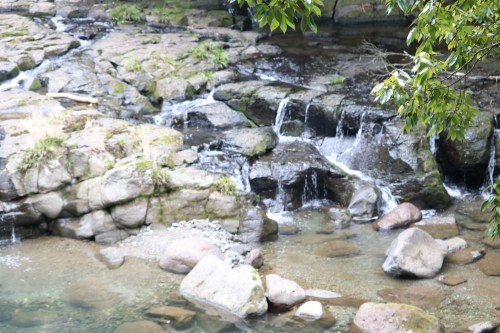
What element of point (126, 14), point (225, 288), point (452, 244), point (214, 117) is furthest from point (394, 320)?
point (126, 14)

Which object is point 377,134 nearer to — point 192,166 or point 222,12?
point 192,166

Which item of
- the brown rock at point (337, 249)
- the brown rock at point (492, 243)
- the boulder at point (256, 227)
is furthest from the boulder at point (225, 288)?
the brown rock at point (492, 243)

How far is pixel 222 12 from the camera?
22.5 meters

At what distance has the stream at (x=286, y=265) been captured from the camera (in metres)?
7.85

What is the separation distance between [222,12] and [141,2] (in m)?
3.75

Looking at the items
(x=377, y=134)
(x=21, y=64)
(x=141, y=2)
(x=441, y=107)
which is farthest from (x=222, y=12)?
(x=441, y=107)

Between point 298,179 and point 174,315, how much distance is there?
508 centimetres

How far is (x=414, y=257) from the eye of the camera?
9.05m

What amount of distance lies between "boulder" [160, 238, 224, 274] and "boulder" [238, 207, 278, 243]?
970 millimetres

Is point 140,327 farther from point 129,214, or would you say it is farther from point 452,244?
point 452,244

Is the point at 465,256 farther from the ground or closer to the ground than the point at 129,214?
closer to the ground

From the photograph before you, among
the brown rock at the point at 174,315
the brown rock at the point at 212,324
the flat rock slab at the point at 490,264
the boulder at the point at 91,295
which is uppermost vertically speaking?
the flat rock slab at the point at 490,264

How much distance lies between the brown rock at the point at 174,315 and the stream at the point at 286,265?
0.46ft

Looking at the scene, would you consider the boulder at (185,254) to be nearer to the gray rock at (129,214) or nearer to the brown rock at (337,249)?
the gray rock at (129,214)
